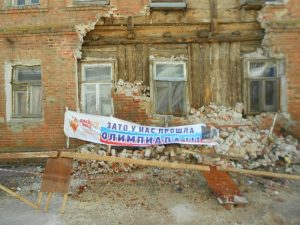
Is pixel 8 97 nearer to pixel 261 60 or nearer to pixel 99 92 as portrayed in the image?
pixel 99 92

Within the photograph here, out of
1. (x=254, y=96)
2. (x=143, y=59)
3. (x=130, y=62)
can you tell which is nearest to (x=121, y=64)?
(x=130, y=62)

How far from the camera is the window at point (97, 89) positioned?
29.7ft

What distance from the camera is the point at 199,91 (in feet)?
29.5

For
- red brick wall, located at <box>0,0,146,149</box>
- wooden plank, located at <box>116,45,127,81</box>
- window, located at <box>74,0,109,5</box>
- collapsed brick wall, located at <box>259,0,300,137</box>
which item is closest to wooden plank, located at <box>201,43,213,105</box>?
collapsed brick wall, located at <box>259,0,300,137</box>

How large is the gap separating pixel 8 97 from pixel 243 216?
22.0 ft

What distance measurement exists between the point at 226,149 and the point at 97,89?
3.75m

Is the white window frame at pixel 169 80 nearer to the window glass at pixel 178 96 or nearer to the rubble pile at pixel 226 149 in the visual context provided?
the window glass at pixel 178 96

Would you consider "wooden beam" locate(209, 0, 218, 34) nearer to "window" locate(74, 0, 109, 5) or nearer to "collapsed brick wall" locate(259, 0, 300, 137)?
"collapsed brick wall" locate(259, 0, 300, 137)

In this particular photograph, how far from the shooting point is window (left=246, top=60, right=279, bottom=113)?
9.00m

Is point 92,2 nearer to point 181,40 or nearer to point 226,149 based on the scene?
point 181,40

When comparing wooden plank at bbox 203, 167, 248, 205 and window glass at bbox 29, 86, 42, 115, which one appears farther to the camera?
window glass at bbox 29, 86, 42, 115

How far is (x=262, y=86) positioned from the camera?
9.05m

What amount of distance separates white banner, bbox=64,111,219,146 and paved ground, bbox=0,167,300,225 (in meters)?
0.80

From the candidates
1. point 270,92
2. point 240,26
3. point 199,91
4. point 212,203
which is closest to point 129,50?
point 199,91
